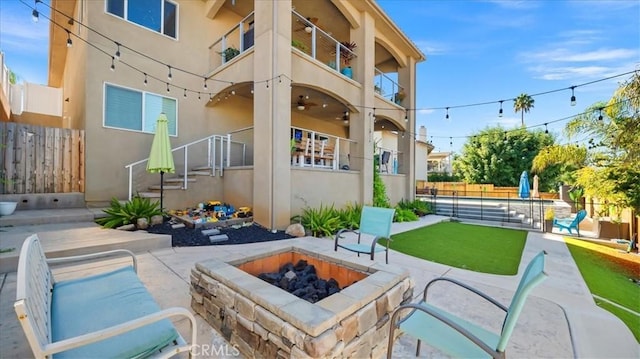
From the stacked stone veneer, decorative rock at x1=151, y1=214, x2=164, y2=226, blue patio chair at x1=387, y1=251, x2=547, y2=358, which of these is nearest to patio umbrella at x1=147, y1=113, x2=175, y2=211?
decorative rock at x1=151, y1=214, x2=164, y2=226

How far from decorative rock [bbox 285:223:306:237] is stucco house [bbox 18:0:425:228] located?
11.7 inches

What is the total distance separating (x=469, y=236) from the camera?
805cm

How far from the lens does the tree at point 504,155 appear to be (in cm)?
2212

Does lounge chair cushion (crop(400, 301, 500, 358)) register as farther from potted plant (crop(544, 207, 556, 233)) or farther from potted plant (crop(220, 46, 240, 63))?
potted plant (crop(544, 207, 556, 233))

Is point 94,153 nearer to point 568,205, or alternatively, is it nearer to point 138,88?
point 138,88

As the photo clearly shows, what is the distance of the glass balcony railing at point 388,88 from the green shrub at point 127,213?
9.67 meters

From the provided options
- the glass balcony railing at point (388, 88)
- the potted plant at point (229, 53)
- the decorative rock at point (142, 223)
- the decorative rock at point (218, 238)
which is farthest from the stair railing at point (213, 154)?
the glass balcony railing at point (388, 88)

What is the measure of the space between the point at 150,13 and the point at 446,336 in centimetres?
1150

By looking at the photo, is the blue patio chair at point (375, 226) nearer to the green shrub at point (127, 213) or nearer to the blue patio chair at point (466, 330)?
the blue patio chair at point (466, 330)

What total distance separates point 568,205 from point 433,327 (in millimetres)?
16285

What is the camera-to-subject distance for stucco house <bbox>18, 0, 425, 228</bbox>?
23.6 ft

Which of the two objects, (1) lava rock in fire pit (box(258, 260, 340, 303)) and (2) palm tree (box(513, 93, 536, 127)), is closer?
(1) lava rock in fire pit (box(258, 260, 340, 303))

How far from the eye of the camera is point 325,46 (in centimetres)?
1181

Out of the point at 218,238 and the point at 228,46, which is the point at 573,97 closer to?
the point at 218,238
